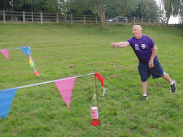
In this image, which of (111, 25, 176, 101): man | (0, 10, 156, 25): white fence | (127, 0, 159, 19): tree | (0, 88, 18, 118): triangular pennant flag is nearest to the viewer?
(0, 88, 18, 118): triangular pennant flag

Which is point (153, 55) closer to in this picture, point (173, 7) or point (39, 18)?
point (39, 18)

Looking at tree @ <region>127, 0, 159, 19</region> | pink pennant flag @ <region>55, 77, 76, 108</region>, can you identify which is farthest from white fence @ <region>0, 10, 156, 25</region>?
pink pennant flag @ <region>55, 77, 76, 108</region>

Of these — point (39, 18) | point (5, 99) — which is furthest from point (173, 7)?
point (5, 99)

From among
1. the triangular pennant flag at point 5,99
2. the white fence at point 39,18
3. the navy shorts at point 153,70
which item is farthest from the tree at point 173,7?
the triangular pennant flag at point 5,99

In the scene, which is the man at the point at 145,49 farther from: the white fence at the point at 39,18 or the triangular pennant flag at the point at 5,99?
the white fence at the point at 39,18

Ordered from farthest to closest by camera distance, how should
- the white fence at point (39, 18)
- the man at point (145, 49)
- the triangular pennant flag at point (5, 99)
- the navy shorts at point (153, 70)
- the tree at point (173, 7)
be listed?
the tree at point (173, 7) → the white fence at point (39, 18) → the navy shorts at point (153, 70) → the man at point (145, 49) → the triangular pennant flag at point (5, 99)

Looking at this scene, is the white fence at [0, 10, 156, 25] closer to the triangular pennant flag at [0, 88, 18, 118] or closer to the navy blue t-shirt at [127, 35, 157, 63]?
the navy blue t-shirt at [127, 35, 157, 63]

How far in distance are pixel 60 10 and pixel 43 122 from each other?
1274 inches

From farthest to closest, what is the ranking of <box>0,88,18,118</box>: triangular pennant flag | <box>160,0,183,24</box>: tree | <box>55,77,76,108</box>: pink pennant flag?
<box>160,0,183,24</box>: tree, <box>55,77,76,108</box>: pink pennant flag, <box>0,88,18,118</box>: triangular pennant flag

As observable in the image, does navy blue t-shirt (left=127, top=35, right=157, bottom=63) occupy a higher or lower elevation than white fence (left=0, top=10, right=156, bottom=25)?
lower

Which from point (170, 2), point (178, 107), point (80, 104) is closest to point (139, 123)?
point (178, 107)

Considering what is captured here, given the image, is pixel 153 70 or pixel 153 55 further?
pixel 153 70

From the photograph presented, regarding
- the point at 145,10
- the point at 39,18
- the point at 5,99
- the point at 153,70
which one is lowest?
the point at 5,99

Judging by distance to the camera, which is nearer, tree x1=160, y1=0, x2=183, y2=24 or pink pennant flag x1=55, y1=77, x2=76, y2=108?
pink pennant flag x1=55, y1=77, x2=76, y2=108
